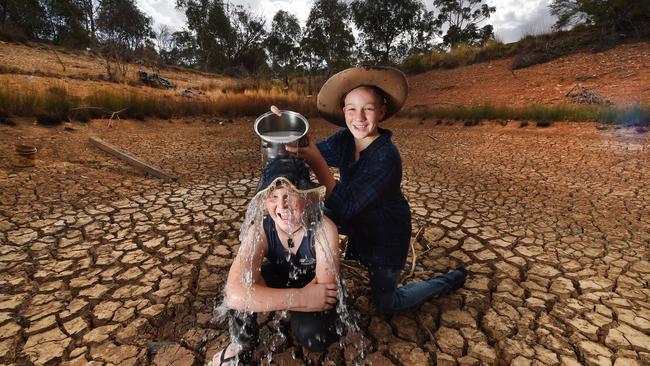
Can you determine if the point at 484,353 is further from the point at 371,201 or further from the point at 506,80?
the point at 506,80

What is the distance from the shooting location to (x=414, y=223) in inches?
115

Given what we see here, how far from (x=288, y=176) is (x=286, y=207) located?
169mm

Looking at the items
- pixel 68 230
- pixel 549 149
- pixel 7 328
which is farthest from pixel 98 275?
pixel 549 149

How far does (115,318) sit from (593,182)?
495 centimetres

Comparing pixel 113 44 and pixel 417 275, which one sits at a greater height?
pixel 113 44

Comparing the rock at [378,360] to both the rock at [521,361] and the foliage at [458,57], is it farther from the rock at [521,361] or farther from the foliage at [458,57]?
the foliage at [458,57]

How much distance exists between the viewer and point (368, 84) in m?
1.47

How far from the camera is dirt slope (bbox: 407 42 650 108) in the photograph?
8.72 m

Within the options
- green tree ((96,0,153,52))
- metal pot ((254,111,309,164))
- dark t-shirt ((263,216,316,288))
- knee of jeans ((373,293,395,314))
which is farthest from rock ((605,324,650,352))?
green tree ((96,0,153,52))

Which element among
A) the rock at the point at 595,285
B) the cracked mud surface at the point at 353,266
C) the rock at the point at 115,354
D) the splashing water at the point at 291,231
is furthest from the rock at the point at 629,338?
the rock at the point at 115,354

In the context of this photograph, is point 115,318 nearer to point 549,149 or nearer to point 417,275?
point 417,275

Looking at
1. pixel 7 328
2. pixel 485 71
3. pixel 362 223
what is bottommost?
pixel 7 328

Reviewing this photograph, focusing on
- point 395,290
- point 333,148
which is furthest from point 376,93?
point 395,290

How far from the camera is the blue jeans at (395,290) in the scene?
5.13ft
